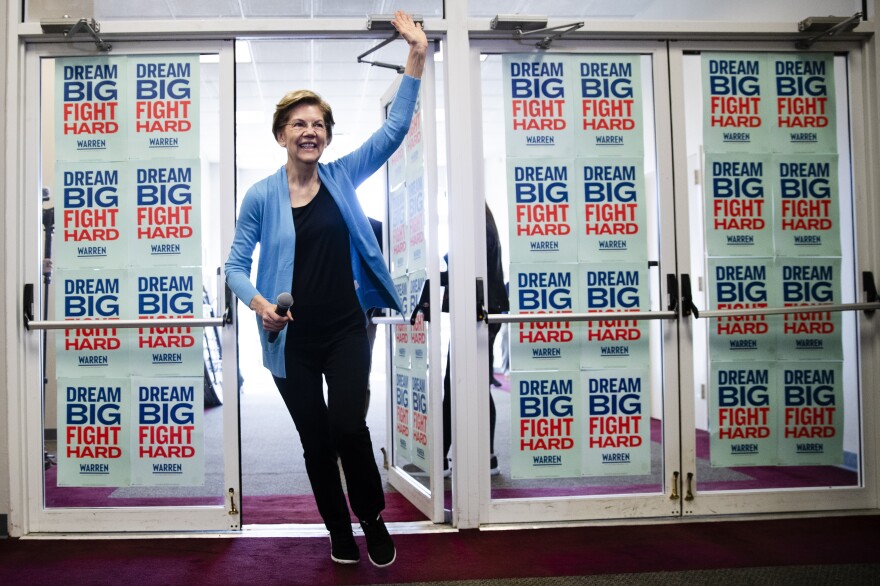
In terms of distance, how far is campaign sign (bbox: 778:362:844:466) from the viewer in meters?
3.46

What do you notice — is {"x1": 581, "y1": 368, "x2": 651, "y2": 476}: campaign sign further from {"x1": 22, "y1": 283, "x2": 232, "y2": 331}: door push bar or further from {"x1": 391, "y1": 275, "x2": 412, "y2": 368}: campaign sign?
{"x1": 22, "y1": 283, "x2": 232, "y2": 331}: door push bar

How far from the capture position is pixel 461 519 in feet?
10.6

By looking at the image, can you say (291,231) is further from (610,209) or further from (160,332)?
(610,209)

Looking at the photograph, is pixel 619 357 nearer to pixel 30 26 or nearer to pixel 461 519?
pixel 461 519

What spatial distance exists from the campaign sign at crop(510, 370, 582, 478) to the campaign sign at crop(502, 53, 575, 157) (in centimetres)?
102

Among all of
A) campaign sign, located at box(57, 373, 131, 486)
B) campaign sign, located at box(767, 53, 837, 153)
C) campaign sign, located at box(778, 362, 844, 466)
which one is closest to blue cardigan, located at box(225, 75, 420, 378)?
campaign sign, located at box(57, 373, 131, 486)

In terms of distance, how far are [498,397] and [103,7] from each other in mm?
6164

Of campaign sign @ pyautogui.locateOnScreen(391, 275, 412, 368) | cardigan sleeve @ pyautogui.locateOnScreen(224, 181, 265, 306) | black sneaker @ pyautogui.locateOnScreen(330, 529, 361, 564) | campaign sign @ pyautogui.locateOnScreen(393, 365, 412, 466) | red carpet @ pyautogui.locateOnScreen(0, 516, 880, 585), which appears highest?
cardigan sleeve @ pyautogui.locateOnScreen(224, 181, 265, 306)

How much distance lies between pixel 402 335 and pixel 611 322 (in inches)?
43.9

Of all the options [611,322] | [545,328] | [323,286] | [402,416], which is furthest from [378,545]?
[611,322]

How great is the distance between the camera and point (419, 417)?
11.9 feet

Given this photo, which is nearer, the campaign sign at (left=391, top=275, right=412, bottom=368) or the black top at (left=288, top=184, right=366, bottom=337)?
the black top at (left=288, top=184, right=366, bottom=337)

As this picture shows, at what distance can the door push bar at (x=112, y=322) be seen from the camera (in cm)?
318

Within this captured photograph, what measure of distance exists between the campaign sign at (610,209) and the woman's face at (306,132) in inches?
48.8
